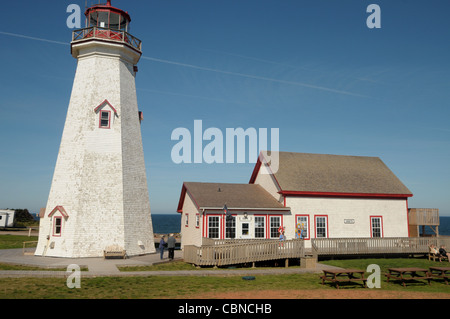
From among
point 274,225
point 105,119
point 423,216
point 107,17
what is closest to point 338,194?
point 274,225

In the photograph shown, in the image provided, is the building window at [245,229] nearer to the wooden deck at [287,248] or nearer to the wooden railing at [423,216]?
the wooden deck at [287,248]

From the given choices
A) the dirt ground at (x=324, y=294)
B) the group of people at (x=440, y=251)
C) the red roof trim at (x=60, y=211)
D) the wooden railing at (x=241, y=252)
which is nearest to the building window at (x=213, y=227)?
the wooden railing at (x=241, y=252)

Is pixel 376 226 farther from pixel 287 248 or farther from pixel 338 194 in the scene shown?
pixel 287 248

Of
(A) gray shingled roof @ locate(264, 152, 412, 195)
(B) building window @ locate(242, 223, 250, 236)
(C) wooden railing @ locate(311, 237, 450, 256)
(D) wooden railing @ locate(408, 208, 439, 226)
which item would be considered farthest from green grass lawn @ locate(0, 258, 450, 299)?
(D) wooden railing @ locate(408, 208, 439, 226)

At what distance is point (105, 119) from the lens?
79.4 feet

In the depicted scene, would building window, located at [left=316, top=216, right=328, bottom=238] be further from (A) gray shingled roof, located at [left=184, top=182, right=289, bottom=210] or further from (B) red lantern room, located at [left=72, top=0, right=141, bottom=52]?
(B) red lantern room, located at [left=72, top=0, right=141, bottom=52]

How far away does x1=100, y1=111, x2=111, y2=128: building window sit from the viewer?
79.2 ft

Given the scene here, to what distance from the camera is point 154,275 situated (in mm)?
16297

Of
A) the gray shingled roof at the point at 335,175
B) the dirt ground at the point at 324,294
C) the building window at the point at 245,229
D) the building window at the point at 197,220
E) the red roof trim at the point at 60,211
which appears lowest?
the dirt ground at the point at 324,294

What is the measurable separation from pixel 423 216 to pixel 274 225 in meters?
12.1

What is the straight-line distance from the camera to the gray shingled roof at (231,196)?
24397 mm

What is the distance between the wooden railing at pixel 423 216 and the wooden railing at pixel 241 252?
12042 mm
